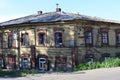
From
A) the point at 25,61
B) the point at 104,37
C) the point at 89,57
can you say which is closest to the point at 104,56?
the point at 104,37

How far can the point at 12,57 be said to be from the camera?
4219cm

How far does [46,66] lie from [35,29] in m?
4.55

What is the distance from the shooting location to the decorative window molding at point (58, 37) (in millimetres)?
36250

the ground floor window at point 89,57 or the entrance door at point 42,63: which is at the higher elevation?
the ground floor window at point 89,57

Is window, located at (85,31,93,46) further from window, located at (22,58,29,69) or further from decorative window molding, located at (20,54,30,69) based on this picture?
window, located at (22,58,29,69)

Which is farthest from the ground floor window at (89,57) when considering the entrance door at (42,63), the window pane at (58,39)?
the entrance door at (42,63)

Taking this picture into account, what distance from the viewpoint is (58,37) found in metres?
36.6

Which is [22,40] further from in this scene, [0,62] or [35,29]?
[0,62]

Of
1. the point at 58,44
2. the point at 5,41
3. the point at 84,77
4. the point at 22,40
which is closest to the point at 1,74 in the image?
the point at 84,77

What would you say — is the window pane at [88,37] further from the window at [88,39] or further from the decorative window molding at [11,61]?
the decorative window molding at [11,61]

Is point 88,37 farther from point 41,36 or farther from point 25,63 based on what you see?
point 25,63

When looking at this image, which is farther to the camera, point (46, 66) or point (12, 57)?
point (12, 57)

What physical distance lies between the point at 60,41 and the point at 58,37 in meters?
0.51

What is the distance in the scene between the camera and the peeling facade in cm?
3584
